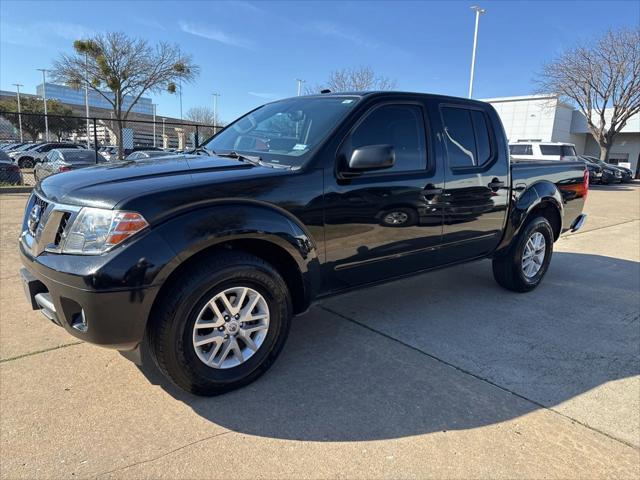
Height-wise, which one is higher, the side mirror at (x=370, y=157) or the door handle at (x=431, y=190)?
the side mirror at (x=370, y=157)

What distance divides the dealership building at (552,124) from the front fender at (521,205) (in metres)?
37.0

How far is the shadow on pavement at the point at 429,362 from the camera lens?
275cm

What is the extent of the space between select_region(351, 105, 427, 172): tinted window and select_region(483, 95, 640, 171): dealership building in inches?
1518

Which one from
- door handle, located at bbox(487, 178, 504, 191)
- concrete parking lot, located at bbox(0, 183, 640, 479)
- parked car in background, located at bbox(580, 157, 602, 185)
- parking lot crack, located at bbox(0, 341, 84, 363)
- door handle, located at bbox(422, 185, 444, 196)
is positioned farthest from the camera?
parked car in background, located at bbox(580, 157, 602, 185)

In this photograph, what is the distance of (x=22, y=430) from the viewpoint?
2545 millimetres

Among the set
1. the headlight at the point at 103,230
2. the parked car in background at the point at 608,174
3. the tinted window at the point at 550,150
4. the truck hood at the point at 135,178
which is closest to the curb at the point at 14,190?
the truck hood at the point at 135,178

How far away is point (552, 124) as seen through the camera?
38.4 metres

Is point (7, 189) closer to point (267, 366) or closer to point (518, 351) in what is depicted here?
point (267, 366)

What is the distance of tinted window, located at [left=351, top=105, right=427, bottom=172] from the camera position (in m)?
3.53

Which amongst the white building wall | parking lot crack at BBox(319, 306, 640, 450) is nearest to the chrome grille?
parking lot crack at BBox(319, 306, 640, 450)

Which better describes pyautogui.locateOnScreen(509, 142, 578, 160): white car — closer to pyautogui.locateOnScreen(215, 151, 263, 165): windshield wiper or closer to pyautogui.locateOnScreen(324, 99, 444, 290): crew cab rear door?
pyautogui.locateOnScreen(324, 99, 444, 290): crew cab rear door

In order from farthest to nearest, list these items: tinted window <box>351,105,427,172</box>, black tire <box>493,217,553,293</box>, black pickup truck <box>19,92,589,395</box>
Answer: black tire <box>493,217,553,293</box> → tinted window <box>351,105,427,172</box> → black pickup truck <box>19,92,589,395</box>

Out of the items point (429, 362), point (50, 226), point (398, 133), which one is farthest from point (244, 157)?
point (429, 362)

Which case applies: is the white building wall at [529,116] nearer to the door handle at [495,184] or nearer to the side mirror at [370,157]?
the door handle at [495,184]
